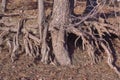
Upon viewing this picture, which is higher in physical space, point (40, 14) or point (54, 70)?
point (40, 14)

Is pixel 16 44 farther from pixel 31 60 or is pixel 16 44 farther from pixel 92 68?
pixel 92 68

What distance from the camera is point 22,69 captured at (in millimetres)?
10852

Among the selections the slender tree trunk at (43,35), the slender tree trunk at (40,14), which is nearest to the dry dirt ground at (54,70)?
the slender tree trunk at (43,35)

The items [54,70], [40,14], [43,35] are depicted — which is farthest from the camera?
[43,35]

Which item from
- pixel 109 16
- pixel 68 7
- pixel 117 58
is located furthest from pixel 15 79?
pixel 109 16

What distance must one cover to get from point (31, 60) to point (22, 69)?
446 mm

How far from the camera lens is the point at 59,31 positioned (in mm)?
11156

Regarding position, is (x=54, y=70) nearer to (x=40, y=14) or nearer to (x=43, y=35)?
(x=43, y=35)

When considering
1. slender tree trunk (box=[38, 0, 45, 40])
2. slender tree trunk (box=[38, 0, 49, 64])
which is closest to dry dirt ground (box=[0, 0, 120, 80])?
slender tree trunk (box=[38, 0, 49, 64])

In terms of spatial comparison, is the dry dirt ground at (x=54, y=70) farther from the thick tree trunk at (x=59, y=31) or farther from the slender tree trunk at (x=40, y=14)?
the slender tree trunk at (x=40, y=14)

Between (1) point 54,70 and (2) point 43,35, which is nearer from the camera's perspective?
(1) point 54,70

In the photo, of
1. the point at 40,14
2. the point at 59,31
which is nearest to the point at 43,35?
the point at 59,31

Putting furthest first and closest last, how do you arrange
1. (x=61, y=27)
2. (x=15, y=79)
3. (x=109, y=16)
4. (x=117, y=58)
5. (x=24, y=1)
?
(x=24, y=1) → (x=109, y=16) → (x=117, y=58) → (x=61, y=27) → (x=15, y=79)

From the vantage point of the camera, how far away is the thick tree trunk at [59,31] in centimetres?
1095
